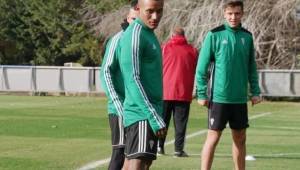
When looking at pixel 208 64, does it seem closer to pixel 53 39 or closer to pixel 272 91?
pixel 272 91

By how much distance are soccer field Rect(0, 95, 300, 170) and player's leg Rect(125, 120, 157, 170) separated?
4.47 metres

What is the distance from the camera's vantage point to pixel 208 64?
9953 mm

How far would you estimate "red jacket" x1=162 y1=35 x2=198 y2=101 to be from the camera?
13633 millimetres

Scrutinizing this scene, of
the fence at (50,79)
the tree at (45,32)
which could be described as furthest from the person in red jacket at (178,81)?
the tree at (45,32)

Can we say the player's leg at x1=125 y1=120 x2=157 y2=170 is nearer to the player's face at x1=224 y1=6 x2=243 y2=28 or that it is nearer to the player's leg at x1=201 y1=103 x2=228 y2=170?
the player's leg at x1=201 y1=103 x2=228 y2=170

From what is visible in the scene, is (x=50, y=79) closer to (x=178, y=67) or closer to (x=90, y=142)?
(x=90, y=142)

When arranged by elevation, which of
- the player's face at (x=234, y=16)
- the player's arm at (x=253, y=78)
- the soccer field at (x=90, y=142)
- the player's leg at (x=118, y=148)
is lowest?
the soccer field at (x=90, y=142)

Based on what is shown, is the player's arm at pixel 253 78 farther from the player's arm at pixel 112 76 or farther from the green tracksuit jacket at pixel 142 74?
the green tracksuit jacket at pixel 142 74

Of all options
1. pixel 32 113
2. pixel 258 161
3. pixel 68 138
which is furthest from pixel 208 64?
pixel 32 113

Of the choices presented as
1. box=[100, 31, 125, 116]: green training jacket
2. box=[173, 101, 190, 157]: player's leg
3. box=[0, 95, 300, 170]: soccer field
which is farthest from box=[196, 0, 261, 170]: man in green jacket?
box=[173, 101, 190, 157]: player's leg

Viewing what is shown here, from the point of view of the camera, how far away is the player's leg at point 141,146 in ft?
22.6

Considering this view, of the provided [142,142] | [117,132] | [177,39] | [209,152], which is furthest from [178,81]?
[142,142]

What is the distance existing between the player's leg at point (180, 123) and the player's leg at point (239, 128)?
9.49ft

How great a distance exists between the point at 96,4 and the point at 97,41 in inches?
105
